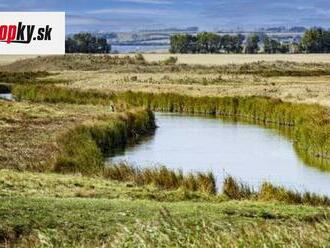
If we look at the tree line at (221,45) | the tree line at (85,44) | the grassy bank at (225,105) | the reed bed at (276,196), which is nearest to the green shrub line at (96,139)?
the reed bed at (276,196)

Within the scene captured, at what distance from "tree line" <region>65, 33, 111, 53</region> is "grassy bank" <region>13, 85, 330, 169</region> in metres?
120

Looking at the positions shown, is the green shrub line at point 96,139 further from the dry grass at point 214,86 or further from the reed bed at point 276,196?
the dry grass at point 214,86

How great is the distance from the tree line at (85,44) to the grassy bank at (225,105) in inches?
4743

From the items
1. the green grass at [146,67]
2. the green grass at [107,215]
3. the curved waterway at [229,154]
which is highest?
the green grass at [107,215]

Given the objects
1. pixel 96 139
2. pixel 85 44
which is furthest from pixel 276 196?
pixel 85 44

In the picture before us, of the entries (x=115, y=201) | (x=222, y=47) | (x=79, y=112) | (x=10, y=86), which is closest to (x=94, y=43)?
(x=222, y=47)

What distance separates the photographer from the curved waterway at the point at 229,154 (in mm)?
30359

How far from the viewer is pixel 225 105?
59.5 m

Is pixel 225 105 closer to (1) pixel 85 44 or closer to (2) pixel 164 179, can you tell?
(2) pixel 164 179

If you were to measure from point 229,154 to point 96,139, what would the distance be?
602 centimetres

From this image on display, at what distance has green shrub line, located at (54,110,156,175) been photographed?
26.7 meters

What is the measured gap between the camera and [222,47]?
19738 cm

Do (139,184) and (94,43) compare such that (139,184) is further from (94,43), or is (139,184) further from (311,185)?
(94,43)

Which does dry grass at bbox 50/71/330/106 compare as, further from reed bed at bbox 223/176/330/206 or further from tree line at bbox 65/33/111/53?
tree line at bbox 65/33/111/53
